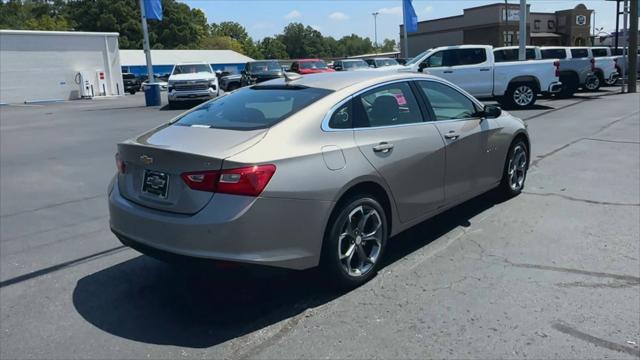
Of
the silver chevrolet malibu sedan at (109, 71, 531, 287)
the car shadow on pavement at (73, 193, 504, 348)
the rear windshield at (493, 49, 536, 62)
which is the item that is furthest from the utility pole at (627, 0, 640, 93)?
the car shadow on pavement at (73, 193, 504, 348)

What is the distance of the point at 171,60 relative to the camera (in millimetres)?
69562

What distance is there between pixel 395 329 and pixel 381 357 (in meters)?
0.37

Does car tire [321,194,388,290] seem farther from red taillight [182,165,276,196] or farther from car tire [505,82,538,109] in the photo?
car tire [505,82,538,109]

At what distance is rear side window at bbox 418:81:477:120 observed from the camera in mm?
5289

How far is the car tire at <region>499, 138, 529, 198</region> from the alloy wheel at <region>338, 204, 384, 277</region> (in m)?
2.65

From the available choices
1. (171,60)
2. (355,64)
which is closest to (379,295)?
(355,64)

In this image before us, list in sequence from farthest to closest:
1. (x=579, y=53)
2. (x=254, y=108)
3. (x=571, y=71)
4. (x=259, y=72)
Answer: (x=259, y=72) < (x=579, y=53) < (x=571, y=71) < (x=254, y=108)

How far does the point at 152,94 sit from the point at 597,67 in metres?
20.5

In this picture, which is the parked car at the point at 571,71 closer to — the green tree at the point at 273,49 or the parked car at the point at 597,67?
the parked car at the point at 597,67

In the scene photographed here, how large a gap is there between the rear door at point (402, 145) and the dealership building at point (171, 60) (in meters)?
56.2

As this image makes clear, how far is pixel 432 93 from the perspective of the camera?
17.7 feet

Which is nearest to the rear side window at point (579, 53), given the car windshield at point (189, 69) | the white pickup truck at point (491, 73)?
the white pickup truck at point (491, 73)

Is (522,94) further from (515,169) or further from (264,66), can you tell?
(264,66)

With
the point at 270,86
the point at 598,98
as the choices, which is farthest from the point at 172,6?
the point at 270,86
